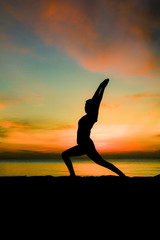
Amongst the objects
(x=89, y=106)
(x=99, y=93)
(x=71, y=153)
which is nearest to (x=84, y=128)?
(x=89, y=106)

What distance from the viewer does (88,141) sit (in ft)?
19.9

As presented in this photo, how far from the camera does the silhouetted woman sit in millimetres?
6059

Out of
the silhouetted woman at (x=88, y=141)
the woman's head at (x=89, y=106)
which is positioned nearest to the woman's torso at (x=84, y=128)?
the silhouetted woman at (x=88, y=141)

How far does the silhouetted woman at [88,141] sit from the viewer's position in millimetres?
6059
